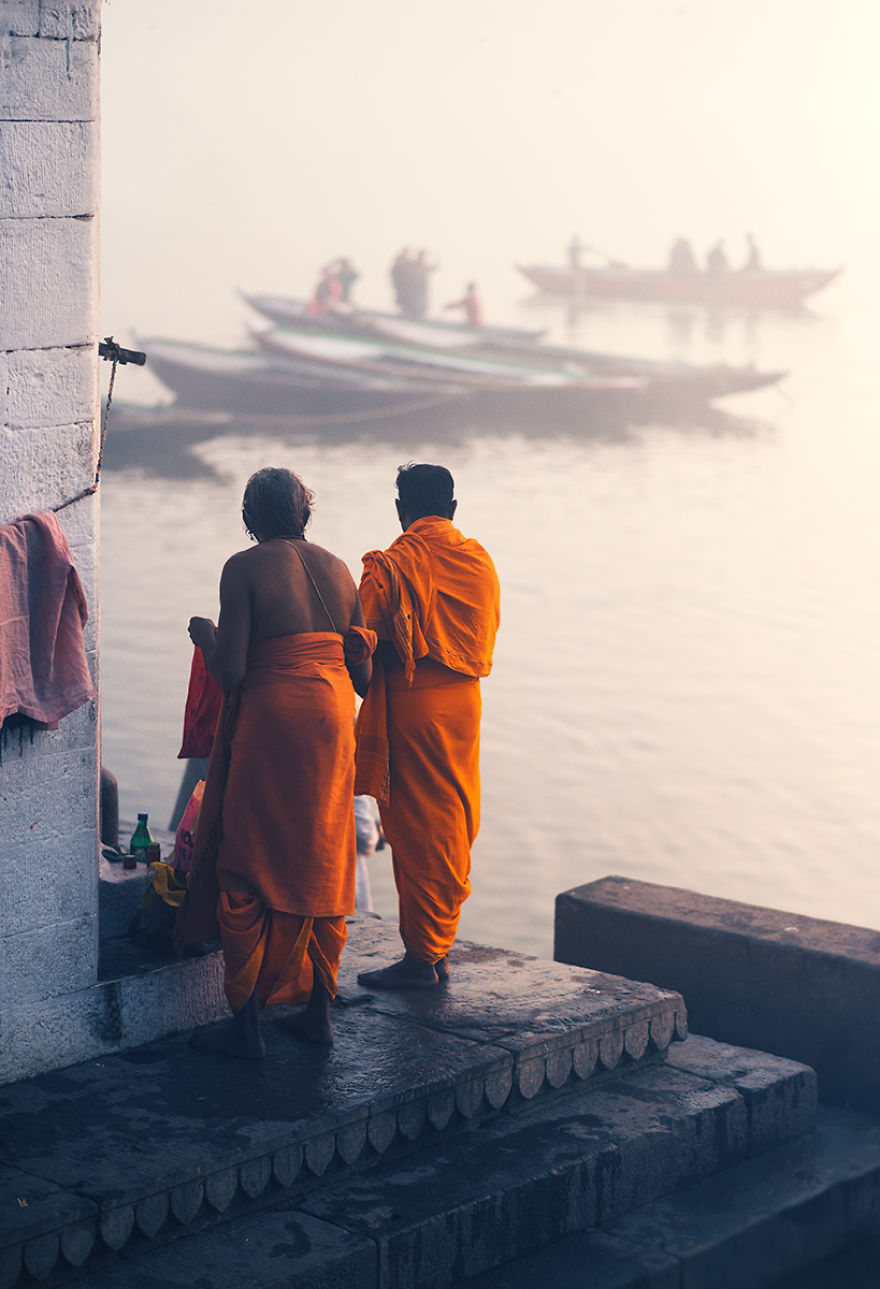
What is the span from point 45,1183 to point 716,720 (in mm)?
13443

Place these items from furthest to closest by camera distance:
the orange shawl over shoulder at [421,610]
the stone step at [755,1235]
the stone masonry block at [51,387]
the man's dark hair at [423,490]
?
1. the man's dark hair at [423,490]
2. the orange shawl over shoulder at [421,610]
3. the stone step at [755,1235]
4. the stone masonry block at [51,387]

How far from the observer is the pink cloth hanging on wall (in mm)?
3652

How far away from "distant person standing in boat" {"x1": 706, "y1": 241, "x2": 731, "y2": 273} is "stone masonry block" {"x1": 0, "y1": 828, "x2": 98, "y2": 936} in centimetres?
5445

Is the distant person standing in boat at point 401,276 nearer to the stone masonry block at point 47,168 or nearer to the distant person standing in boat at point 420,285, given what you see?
the distant person standing in boat at point 420,285

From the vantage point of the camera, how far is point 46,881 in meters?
3.86

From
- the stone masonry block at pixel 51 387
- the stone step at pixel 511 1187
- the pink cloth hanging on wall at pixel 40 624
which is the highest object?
the stone masonry block at pixel 51 387

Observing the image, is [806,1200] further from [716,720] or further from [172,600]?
[172,600]

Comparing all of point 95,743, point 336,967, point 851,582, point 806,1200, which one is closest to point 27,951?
point 95,743

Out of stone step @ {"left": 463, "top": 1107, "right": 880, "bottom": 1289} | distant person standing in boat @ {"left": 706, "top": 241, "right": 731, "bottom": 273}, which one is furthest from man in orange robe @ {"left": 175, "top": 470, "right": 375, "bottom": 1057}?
distant person standing in boat @ {"left": 706, "top": 241, "right": 731, "bottom": 273}

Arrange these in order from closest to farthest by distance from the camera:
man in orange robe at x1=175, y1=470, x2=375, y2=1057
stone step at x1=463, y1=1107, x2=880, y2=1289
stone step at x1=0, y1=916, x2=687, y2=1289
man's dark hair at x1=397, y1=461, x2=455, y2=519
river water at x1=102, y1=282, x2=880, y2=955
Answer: stone step at x1=0, y1=916, x2=687, y2=1289, stone step at x1=463, y1=1107, x2=880, y2=1289, man in orange robe at x1=175, y1=470, x2=375, y2=1057, man's dark hair at x1=397, y1=461, x2=455, y2=519, river water at x1=102, y1=282, x2=880, y2=955

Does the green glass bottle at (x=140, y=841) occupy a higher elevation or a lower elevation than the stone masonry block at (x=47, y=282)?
lower

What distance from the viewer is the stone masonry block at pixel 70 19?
12.0 feet

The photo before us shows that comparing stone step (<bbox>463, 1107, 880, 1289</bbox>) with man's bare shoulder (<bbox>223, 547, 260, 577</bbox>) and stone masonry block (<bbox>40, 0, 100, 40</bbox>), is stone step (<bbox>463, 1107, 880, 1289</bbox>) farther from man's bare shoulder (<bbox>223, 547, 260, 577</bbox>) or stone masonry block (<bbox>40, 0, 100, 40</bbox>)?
stone masonry block (<bbox>40, 0, 100, 40</bbox>)

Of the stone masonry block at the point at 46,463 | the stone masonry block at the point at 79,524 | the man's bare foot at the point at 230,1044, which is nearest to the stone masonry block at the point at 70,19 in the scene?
the stone masonry block at the point at 46,463
